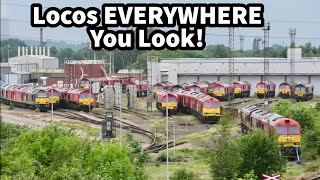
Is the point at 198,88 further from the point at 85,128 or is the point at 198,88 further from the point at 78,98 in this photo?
the point at 85,128

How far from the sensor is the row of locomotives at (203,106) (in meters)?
41.2

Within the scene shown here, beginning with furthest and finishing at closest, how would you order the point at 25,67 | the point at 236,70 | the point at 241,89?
the point at 25,67 < the point at 236,70 < the point at 241,89

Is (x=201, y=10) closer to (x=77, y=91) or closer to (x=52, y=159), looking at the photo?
(x=52, y=159)

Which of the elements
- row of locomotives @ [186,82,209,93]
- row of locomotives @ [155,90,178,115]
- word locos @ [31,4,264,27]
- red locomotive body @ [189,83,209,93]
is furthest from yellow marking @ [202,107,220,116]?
word locos @ [31,4,264,27]

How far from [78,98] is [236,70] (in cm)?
1777

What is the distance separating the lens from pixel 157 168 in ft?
87.4

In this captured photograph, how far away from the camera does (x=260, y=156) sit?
75.0 feet

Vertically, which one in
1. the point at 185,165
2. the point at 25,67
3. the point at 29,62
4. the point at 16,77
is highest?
the point at 29,62

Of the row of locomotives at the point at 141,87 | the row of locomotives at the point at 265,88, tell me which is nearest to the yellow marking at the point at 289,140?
the row of locomotives at the point at 265,88

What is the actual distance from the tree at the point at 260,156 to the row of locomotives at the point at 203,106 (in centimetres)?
1794

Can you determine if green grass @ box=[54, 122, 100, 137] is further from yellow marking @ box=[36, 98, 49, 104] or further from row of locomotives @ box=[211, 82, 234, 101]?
row of locomotives @ box=[211, 82, 234, 101]

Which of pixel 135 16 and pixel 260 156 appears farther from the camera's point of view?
pixel 260 156

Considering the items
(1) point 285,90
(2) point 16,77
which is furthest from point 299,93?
(2) point 16,77

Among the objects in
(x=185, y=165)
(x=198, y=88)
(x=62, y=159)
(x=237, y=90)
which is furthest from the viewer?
(x=237, y=90)
